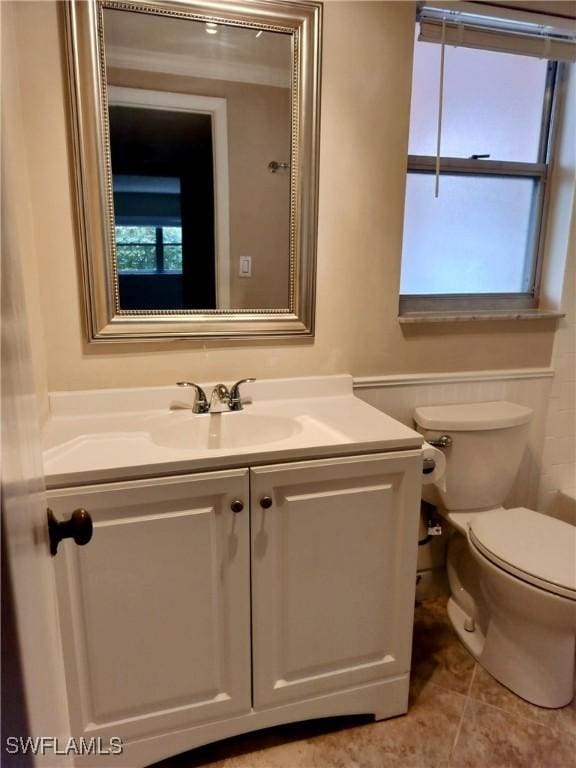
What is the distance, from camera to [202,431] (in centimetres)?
153

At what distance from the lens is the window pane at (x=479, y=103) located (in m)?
1.75

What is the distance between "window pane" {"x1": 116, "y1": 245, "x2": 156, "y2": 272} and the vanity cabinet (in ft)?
2.18

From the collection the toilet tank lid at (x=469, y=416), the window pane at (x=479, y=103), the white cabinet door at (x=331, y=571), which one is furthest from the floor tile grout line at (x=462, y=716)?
the window pane at (x=479, y=103)

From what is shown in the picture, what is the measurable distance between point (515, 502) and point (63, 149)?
201 cm

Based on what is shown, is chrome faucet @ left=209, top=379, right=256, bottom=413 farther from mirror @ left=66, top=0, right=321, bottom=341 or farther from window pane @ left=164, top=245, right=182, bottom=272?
window pane @ left=164, top=245, right=182, bottom=272

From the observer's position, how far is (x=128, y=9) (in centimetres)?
136

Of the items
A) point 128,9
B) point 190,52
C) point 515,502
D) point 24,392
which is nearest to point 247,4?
point 190,52

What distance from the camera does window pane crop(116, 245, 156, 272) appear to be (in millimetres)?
1474

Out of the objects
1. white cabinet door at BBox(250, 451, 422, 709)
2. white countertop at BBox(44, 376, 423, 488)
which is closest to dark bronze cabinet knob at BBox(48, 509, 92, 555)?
white countertop at BBox(44, 376, 423, 488)

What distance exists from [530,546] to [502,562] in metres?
0.12

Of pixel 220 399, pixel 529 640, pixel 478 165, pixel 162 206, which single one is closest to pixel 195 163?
pixel 162 206

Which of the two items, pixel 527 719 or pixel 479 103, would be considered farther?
pixel 479 103

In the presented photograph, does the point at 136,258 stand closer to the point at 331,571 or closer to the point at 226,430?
the point at 226,430

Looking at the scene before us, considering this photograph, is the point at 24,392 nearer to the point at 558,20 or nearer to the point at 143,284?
the point at 143,284
